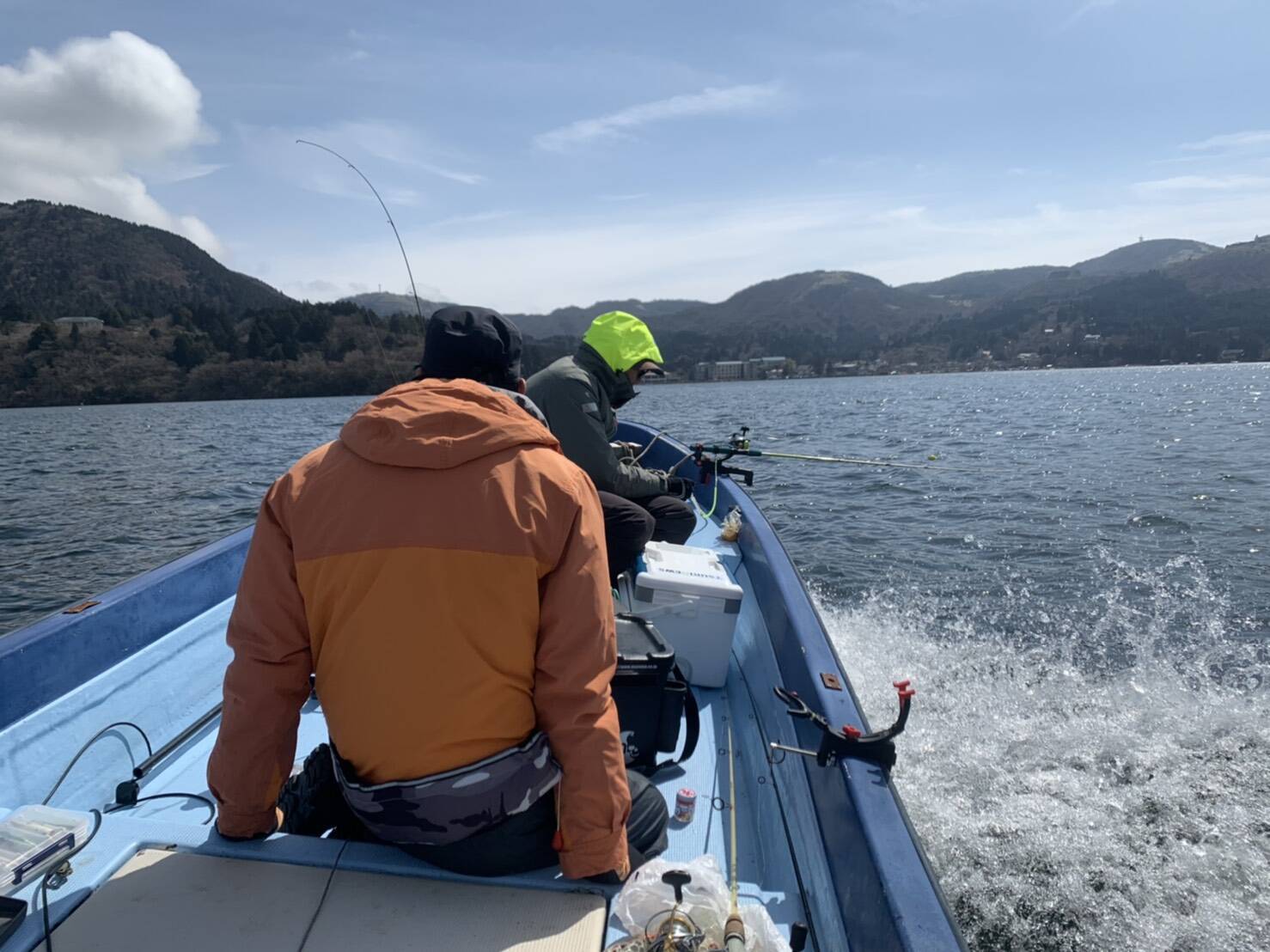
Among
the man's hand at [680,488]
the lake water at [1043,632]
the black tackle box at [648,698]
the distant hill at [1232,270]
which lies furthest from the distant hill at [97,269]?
the distant hill at [1232,270]

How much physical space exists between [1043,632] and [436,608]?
6665mm

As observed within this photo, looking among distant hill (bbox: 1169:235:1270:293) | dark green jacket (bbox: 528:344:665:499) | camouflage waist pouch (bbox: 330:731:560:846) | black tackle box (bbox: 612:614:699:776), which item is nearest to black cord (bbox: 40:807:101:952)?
camouflage waist pouch (bbox: 330:731:560:846)

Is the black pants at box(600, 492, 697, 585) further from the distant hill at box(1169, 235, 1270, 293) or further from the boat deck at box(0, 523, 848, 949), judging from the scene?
the distant hill at box(1169, 235, 1270, 293)

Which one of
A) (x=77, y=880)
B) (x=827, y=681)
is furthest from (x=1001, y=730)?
(x=77, y=880)

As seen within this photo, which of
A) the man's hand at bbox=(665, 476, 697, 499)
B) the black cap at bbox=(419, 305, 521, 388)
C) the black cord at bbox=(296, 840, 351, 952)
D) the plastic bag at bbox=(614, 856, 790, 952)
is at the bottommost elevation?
the plastic bag at bbox=(614, 856, 790, 952)

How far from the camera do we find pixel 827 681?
8.80ft

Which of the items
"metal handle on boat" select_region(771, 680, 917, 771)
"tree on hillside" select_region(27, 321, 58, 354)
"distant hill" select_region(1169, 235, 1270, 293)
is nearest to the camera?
"metal handle on boat" select_region(771, 680, 917, 771)

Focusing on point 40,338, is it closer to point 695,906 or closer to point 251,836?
point 251,836

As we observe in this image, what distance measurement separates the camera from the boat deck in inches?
70.4

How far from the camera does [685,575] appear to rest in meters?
3.63

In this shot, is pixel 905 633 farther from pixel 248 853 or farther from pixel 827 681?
pixel 248 853

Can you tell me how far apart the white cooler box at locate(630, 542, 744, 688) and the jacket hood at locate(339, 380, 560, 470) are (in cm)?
207

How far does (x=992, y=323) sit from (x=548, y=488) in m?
158

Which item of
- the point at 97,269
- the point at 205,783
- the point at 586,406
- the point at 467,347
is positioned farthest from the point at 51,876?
the point at 97,269
